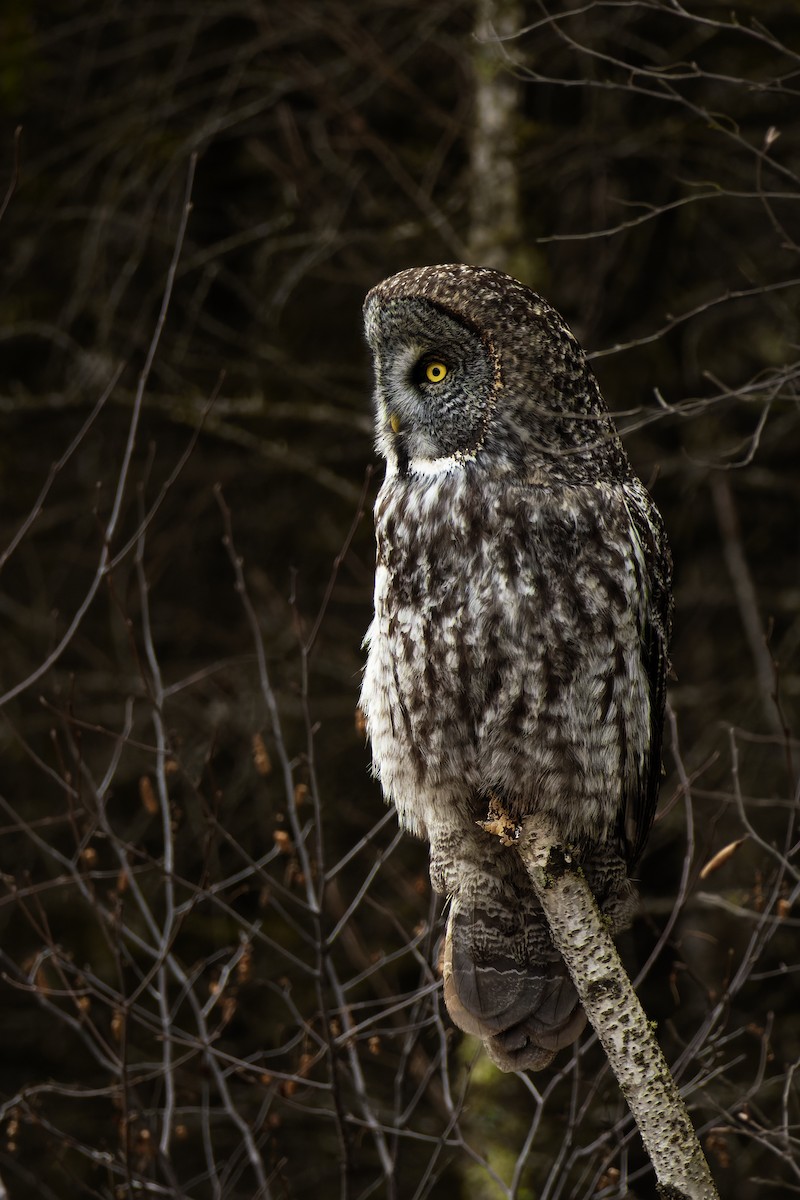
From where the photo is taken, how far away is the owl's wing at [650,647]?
9.43 ft

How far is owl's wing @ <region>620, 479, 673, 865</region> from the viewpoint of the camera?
9.43ft

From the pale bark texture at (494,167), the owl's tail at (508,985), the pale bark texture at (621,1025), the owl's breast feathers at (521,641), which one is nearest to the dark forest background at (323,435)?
the pale bark texture at (494,167)

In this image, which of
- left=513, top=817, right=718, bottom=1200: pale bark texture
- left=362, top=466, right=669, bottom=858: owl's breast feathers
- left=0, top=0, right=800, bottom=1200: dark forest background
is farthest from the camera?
left=0, top=0, right=800, bottom=1200: dark forest background

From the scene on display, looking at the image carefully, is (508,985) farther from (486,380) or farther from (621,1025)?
(486,380)

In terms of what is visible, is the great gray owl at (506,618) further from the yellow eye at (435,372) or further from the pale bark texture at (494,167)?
the pale bark texture at (494,167)

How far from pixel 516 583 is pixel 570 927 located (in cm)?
62

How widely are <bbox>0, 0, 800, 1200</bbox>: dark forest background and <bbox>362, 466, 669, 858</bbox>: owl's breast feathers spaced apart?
176 cm

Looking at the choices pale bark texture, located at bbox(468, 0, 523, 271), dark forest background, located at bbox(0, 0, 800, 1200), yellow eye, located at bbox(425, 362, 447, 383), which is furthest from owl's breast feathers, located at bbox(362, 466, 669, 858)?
pale bark texture, located at bbox(468, 0, 523, 271)

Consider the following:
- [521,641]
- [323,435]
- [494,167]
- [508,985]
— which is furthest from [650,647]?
[323,435]

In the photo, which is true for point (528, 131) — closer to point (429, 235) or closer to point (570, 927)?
point (429, 235)

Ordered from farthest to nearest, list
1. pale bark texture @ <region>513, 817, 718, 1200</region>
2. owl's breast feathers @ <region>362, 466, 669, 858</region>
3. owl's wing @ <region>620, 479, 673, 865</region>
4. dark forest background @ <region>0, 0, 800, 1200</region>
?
dark forest background @ <region>0, 0, 800, 1200</region> → owl's wing @ <region>620, 479, 673, 865</region> → owl's breast feathers @ <region>362, 466, 669, 858</region> → pale bark texture @ <region>513, 817, 718, 1200</region>

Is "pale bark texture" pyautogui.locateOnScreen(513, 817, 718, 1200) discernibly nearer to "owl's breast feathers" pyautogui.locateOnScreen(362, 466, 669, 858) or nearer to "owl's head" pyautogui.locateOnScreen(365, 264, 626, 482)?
"owl's breast feathers" pyautogui.locateOnScreen(362, 466, 669, 858)

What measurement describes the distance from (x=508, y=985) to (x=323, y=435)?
11.7 feet

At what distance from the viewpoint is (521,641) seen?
8.91ft
